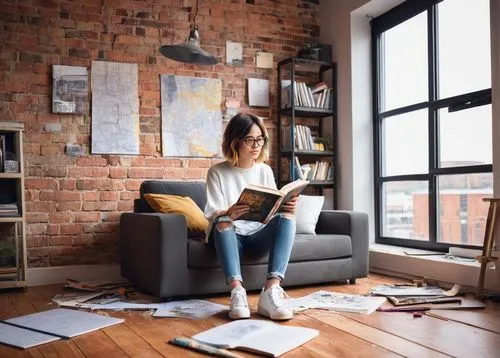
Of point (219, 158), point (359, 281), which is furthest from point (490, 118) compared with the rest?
point (219, 158)

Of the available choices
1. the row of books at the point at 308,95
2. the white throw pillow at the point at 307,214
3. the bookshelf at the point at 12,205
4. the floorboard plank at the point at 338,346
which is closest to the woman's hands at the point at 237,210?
the floorboard plank at the point at 338,346

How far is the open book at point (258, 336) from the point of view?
202 cm

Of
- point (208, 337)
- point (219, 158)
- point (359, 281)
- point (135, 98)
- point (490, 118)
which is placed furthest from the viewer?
point (219, 158)

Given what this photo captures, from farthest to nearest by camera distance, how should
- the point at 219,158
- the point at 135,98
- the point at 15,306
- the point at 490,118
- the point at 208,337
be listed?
the point at 219,158 → the point at 135,98 → the point at 490,118 → the point at 15,306 → the point at 208,337

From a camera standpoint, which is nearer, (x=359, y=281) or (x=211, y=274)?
(x=211, y=274)

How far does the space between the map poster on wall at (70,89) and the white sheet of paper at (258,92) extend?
4.61ft

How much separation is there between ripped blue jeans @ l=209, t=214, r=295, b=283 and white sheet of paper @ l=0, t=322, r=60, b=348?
0.92m

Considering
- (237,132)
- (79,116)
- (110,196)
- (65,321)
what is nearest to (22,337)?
(65,321)

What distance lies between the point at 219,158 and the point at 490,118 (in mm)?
2124

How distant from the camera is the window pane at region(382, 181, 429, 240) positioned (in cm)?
411

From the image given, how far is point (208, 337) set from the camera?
2.16 metres

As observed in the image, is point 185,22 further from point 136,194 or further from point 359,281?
point 359,281

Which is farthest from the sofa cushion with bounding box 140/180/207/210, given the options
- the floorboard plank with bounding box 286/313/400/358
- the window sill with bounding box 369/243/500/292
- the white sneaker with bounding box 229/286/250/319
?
the floorboard plank with bounding box 286/313/400/358

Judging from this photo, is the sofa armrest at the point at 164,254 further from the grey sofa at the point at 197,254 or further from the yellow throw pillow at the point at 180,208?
the yellow throw pillow at the point at 180,208
